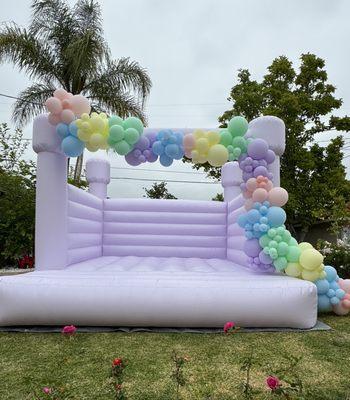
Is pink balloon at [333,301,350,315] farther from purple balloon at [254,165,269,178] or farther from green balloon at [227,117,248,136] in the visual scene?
green balloon at [227,117,248,136]

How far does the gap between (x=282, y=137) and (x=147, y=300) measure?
71.4 inches

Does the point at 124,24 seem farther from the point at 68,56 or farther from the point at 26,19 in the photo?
the point at 26,19

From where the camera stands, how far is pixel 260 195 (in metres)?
3.21

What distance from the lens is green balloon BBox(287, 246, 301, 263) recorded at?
3.12m

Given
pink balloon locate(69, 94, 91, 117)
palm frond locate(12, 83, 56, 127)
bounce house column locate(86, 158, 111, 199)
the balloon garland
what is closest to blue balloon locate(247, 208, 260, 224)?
the balloon garland

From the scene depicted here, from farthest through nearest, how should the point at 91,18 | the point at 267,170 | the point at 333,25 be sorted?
the point at 91,18 < the point at 333,25 < the point at 267,170

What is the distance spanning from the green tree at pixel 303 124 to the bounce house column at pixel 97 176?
665 centimetres

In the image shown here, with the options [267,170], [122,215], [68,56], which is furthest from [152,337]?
[68,56]

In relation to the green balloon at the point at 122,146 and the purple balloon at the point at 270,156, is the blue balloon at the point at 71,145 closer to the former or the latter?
the green balloon at the point at 122,146

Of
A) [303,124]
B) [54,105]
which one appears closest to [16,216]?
[54,105]

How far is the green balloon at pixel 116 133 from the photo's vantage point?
10.7ft

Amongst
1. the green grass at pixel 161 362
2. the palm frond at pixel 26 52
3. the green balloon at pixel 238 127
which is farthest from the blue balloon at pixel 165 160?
the palm frond at pixel 26 52

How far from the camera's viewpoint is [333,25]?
5453mm

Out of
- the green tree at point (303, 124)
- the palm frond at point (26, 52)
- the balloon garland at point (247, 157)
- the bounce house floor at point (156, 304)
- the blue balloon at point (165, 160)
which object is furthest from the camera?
the green tree at point (303, 124)
